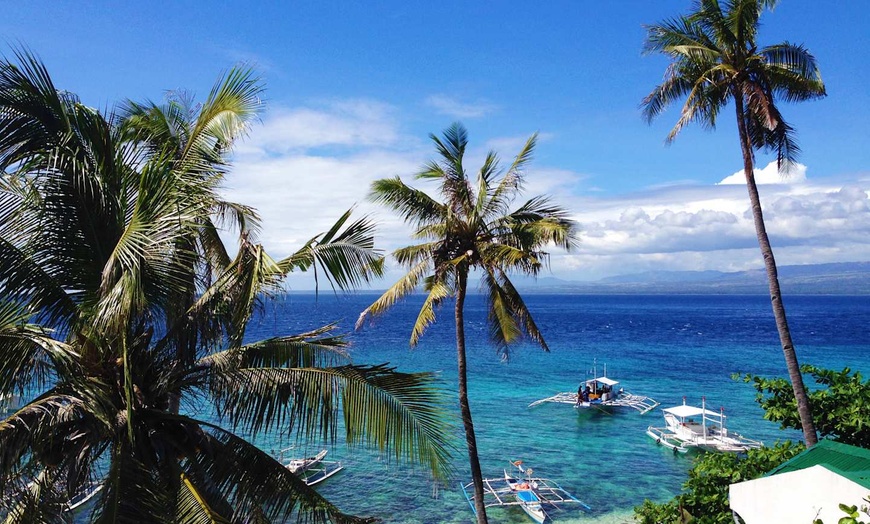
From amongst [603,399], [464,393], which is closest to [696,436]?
[603,399]

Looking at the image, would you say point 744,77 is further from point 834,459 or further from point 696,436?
point 696,436

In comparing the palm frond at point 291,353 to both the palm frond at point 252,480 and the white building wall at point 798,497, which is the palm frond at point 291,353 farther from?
the white building wall at point 798,497

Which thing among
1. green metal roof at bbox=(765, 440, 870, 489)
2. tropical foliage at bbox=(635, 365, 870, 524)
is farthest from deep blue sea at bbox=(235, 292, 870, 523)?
green metal roof at bbox=(765, 440, 870, 489)

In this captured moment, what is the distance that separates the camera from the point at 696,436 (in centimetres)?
2894

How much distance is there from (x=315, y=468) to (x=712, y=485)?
19.1 metres

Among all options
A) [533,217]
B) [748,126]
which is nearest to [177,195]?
[533,217]

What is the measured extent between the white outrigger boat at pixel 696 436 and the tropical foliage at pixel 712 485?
19488 millimetres

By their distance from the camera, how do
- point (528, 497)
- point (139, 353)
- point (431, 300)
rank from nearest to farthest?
1. point (139, 353)
2. point (431, 300)
3. point (528, 497)

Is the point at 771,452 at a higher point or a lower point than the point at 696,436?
higher

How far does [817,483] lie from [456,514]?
17.0 m

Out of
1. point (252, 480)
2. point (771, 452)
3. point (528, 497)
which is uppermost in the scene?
point (252, 480)

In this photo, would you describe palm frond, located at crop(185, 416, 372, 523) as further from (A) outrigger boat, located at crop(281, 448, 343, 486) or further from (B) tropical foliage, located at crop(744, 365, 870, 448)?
(A) outrigger boat, located at crop(281, 448, 343, 486)

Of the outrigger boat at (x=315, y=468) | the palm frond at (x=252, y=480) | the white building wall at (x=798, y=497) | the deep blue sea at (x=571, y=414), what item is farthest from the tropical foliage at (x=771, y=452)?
the outrigger boat at (x=315, y=468)

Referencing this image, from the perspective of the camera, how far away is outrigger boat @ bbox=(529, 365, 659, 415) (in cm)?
3778
